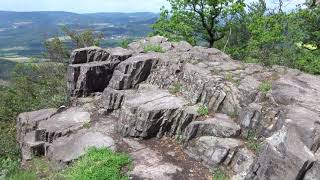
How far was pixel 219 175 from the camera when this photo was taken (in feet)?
46.8

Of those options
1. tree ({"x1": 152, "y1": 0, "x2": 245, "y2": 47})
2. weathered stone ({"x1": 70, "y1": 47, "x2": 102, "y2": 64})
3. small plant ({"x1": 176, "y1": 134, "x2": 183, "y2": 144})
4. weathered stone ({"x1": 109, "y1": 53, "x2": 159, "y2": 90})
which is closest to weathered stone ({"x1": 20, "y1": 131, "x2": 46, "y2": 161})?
weathered stone ({"x1": 109, "y1": 53, "x2": 159, "y2": 90})

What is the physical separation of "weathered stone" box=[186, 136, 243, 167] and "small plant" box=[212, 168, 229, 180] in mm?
262

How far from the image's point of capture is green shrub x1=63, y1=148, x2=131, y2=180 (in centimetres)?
1423

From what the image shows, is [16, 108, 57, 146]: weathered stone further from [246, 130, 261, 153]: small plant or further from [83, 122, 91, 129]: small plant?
[246, 130, 261, 153]: small plant

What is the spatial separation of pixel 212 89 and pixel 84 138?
20.0ft

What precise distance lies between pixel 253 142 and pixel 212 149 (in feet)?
5.10

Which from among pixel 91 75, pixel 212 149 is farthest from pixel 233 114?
pixel 91 75

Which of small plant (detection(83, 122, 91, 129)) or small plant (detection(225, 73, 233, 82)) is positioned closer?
small plant (detection(225, 73, 233, 82))

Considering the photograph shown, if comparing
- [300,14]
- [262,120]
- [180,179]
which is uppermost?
[300,14]

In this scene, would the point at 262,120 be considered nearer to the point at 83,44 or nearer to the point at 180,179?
the point at 180,179

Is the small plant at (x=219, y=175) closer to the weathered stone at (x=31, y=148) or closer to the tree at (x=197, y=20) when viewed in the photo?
→ the weathered stone at (x=31, y=148)

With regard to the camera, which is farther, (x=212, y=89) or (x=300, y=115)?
(x=212, y=89)

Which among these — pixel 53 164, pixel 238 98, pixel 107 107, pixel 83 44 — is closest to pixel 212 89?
pixel 238 98

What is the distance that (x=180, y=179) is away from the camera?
Answer: 14.1 metres
